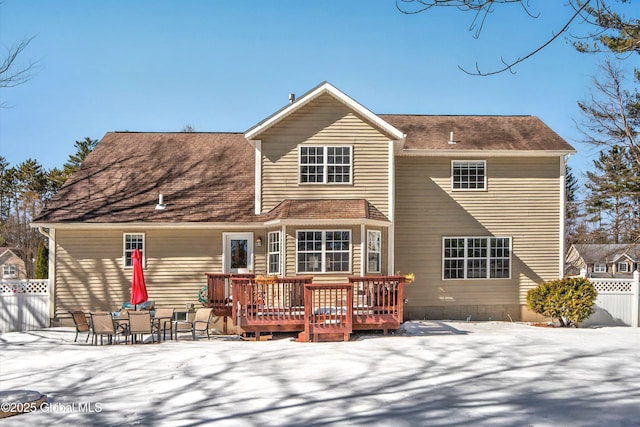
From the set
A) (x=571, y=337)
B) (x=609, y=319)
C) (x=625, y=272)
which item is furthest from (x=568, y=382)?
(x=625, y=272)

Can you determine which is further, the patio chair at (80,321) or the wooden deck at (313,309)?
the patio chair at (80,321)

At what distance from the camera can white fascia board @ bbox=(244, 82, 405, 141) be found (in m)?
17.5

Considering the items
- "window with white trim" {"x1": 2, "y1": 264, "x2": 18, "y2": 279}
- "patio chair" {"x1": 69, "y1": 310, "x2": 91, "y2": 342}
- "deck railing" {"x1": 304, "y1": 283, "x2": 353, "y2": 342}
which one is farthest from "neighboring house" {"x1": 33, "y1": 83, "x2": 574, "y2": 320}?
"window with white trim" {"x1": 2, "y1": 264, "x2": 18, "y2": 279}

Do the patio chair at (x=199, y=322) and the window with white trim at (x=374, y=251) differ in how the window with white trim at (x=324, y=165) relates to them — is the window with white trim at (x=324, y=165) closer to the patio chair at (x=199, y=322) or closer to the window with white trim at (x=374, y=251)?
the window with white trim at (x=374, y=251)

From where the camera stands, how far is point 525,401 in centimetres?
819

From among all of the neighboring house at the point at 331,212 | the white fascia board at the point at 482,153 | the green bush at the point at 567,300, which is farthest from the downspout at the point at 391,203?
the green bush at the point at 567,300

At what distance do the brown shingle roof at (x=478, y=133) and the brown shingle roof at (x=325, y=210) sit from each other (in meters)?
3.05

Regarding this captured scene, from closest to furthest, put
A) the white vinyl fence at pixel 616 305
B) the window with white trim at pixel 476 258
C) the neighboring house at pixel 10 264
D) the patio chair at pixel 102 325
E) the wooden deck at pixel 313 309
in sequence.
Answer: the patio chair at pixel 102 325, the wooden deck at pixel 313 309, the white vinyl fence at pixel 616 305, the window with white trim at pixel 476 258, the neighboring house at pixel 10 264

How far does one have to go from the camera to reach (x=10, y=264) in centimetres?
→ 5162

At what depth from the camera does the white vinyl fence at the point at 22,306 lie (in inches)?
706

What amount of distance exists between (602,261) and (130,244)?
50.0 meters

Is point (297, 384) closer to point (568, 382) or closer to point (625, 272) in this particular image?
point (568, 382)

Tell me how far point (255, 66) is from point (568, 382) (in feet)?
37.1

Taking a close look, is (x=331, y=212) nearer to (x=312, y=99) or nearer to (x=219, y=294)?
(x=312, y=99)
